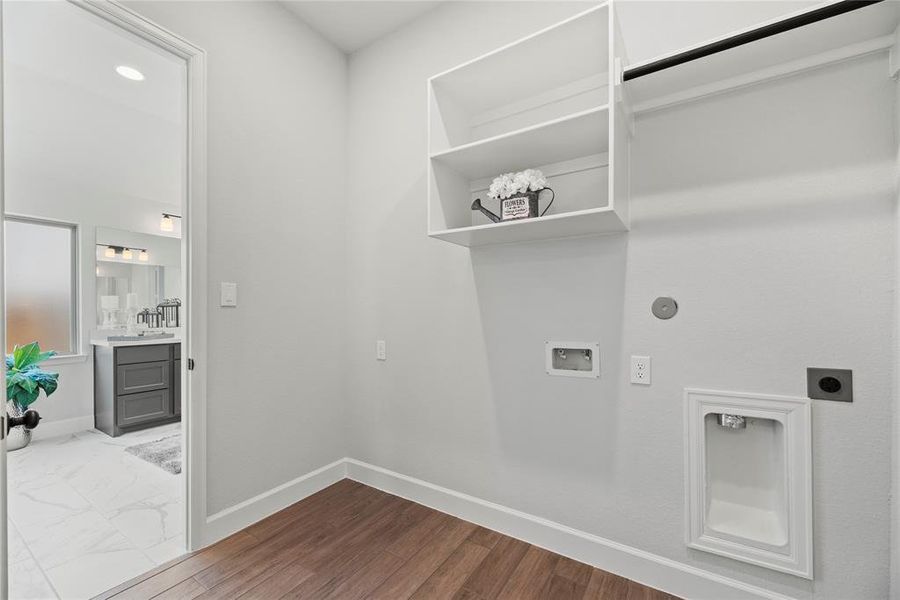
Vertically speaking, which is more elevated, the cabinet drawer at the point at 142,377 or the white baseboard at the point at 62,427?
the cabinet drawer at the point at 142,377

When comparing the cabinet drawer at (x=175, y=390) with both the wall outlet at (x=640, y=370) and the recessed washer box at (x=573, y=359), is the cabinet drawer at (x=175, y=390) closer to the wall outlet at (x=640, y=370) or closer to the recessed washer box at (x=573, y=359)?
the recessed washer box at (x=573, y=359)

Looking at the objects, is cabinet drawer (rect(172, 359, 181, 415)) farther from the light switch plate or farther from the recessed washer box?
the recessed washer box

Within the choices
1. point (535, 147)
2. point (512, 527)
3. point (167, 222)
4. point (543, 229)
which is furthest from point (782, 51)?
point (167, 222)

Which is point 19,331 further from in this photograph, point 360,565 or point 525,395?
point 525,395

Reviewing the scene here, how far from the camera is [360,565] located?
173 cm

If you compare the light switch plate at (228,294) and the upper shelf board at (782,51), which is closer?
the upper shelf board at (782,51)

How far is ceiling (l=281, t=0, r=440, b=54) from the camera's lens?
7.25 feet

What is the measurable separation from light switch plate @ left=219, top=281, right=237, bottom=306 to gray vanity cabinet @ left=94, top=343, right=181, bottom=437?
8.38ft

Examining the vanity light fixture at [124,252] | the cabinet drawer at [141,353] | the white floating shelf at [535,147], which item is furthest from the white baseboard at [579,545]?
the vanity light fixture at [124,252]

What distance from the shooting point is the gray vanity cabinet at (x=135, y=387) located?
358 centimetres

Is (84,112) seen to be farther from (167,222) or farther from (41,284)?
(41,284)

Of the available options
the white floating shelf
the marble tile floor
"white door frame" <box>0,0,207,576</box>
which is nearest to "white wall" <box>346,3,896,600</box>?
the white floating shelf

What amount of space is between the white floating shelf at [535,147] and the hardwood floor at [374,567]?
182 centimetres

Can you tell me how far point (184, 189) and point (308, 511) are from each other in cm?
181
